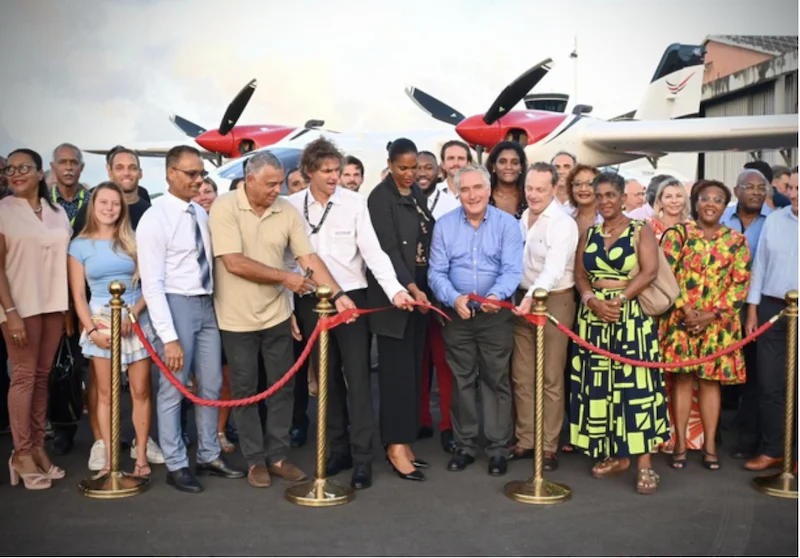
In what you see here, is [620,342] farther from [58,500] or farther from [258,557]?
[58,500]

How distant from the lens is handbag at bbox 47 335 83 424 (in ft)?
17.3

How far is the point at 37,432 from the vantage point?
471cm

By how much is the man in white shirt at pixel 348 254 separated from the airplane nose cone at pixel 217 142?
12.7m

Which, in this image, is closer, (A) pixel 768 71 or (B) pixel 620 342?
(B) pixel 620 342

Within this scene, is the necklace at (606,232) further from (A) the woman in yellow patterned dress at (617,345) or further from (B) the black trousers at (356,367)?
(B) the black trousers at (356,367)

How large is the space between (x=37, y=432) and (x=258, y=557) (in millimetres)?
1934

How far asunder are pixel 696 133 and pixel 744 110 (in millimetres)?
15681

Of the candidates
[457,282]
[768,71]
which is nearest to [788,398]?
[457,282]

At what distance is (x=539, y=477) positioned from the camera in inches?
172

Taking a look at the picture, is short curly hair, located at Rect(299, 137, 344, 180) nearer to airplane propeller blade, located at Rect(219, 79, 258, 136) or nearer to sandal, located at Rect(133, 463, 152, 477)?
sandal, located at Rect(133, 463, 152, 477)

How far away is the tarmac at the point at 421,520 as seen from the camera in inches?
144

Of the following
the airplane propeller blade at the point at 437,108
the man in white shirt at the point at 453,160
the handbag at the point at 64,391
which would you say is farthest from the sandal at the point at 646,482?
the airplane propeller blade at the point at 437,108

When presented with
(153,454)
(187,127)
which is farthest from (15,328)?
(187,127)

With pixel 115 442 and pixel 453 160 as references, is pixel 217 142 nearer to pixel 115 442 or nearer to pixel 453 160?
pixel 453 160
